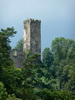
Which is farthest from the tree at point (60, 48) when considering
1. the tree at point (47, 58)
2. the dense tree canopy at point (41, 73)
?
the tree at point (47, 58)

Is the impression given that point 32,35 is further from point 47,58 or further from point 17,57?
point 47,58

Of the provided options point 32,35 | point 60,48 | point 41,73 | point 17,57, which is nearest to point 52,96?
point 41,73

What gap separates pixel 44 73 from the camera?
48219 mm

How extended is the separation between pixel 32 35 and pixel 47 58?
5.42m

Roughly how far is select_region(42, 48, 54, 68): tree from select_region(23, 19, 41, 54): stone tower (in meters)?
2.62

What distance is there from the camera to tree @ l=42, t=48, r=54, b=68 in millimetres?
51594

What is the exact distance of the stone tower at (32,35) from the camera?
49281 millimetres

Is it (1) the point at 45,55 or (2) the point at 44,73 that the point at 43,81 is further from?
(1) the point at 45,55

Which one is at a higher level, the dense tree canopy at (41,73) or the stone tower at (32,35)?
the stone tower at (32,35)

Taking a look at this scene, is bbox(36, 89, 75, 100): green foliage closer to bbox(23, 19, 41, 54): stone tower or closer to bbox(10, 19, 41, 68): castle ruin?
bbox(10, 19, 41, 68): castle ruin

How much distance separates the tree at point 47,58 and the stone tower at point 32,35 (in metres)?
2.62

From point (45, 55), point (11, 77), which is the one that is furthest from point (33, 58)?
point (45, 55)

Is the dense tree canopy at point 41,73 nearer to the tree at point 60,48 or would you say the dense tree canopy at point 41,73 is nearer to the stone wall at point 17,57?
the tree at point 60,48

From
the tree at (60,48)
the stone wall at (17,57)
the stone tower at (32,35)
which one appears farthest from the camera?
the tree at (60,48)
